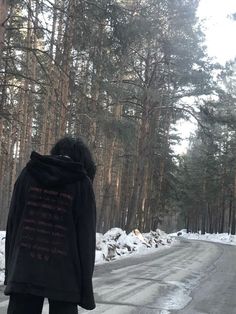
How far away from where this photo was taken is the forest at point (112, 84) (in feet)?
43.0

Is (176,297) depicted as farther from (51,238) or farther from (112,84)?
(112,84)

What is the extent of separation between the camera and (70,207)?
307 centimetres

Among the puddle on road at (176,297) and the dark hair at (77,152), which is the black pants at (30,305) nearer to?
the dark hair at (77,152)

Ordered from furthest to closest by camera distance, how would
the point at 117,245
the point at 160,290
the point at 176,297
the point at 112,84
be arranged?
the point at 112,84, the point at 117,245, the point at 160,290, the point at 176,297

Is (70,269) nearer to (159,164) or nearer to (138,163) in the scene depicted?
(138,163)

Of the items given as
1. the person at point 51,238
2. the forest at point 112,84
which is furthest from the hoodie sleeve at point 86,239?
the forest at point 112,84

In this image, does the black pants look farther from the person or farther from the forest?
the forest

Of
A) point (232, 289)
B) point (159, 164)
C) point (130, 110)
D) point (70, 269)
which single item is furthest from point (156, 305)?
point (159, 164)

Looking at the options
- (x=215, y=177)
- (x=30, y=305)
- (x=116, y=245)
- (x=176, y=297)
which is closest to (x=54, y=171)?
(x=30, y=305)

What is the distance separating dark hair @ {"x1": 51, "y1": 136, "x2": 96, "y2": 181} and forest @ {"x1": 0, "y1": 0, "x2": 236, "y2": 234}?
720cm

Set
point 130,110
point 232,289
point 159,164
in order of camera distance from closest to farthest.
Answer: point 232,289 < point 130,110 < point 159,164

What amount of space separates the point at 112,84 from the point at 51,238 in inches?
750

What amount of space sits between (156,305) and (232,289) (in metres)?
3.72

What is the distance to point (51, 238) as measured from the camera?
303 centimetres
